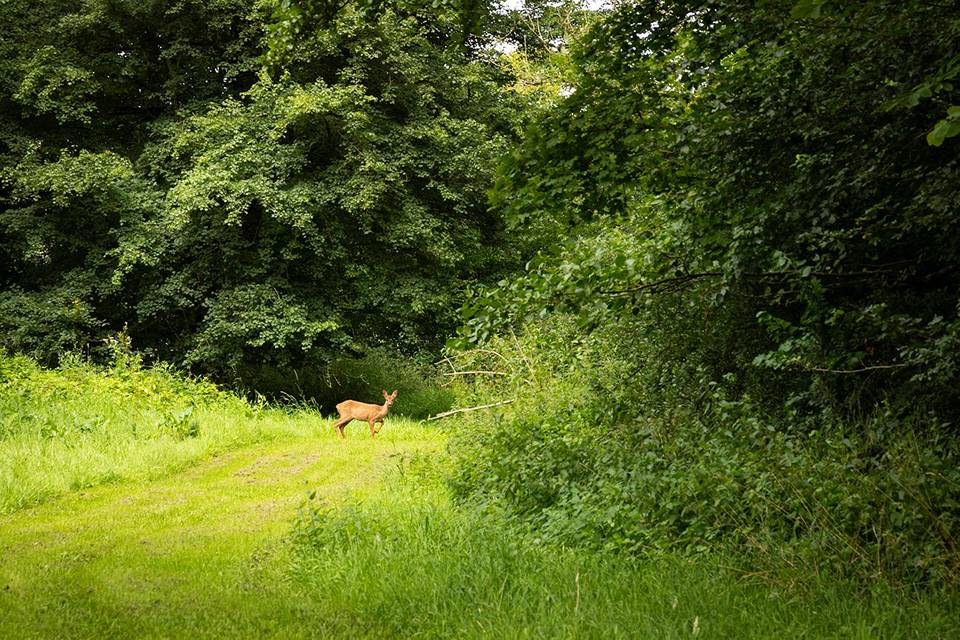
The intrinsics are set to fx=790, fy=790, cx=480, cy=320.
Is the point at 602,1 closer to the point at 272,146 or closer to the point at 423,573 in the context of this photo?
the point at 272,146

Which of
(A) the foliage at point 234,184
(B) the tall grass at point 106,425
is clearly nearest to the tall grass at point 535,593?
(B) the tall grass at point 106,425

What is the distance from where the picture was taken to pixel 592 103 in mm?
5820

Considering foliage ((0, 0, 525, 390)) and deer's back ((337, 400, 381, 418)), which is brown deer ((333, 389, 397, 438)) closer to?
deer's back ((337, 400, 381, 418))

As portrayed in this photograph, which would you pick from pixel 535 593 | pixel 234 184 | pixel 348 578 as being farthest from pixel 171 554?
pixel 234 184

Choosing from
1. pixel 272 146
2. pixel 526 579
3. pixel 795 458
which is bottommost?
pixel 526 579

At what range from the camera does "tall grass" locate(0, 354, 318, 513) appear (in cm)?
835

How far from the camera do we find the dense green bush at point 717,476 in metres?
4.05

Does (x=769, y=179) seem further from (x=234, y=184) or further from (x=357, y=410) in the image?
(x=234, y=184)

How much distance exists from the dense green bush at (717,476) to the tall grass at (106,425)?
394 cm

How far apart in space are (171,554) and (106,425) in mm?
5354

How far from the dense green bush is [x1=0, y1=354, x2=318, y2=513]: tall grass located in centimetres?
394

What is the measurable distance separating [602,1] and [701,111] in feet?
44.9

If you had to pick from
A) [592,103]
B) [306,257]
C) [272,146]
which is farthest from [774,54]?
[306,257]

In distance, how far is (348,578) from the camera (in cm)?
472
